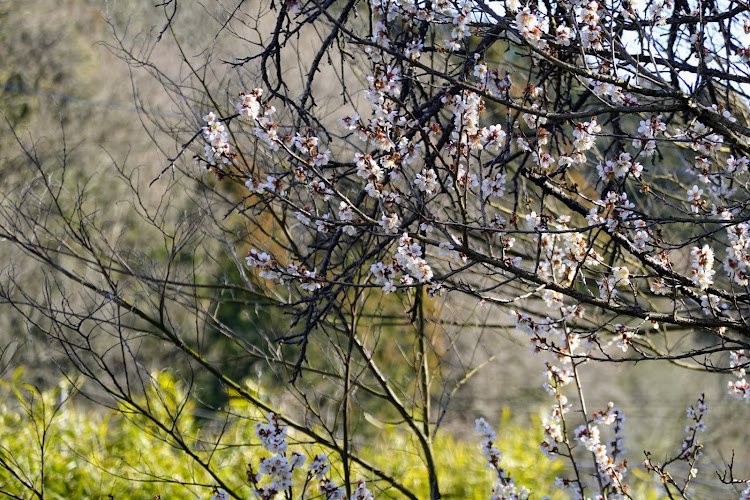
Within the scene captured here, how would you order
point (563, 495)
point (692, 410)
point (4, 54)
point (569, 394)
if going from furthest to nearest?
1. point (4, 54)
2. point (569, 394)
3. point (563, 495)
4. point (692, 410)

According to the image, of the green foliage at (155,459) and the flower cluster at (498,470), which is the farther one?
the green foliage at (155,459)

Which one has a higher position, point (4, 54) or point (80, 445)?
point (4, 54)

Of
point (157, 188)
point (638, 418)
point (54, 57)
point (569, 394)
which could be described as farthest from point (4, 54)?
A: point (638, 418)

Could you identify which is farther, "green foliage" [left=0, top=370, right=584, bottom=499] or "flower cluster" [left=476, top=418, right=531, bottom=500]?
"green foliage" [left=0, top=370, right=584, bottom=499]

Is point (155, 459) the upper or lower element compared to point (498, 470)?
upper

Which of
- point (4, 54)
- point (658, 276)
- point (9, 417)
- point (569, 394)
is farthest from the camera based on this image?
point (4, 54)

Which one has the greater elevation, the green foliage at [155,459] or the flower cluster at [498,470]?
the green foliage at [155,459]

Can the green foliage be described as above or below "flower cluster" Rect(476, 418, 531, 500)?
above

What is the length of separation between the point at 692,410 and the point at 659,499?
6.20 ft

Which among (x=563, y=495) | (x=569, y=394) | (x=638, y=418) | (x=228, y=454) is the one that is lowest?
(x=563, y=495)

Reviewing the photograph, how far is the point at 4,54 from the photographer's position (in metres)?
8.99

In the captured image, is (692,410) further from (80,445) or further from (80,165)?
(80,165)

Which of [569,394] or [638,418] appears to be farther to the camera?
[569,394]

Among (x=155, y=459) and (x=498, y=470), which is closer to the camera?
(x=498, y=470)
